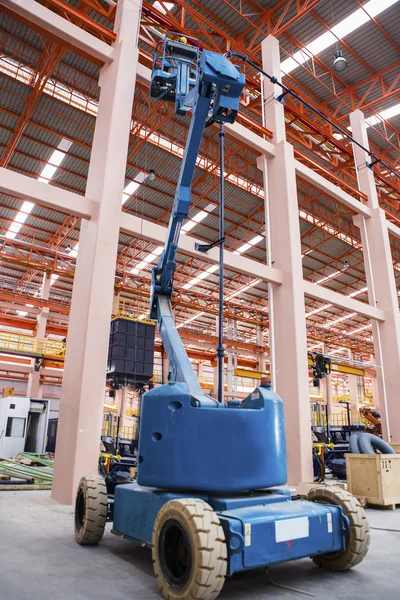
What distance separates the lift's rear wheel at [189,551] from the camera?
9.67ft

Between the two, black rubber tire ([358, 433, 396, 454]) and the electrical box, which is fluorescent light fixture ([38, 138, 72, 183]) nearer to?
the electrical box

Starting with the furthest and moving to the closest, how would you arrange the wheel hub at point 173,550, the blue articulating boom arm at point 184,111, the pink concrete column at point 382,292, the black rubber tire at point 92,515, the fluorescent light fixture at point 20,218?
the fluorescent light fixture at point 20,218 → the pink concrete column at point 382,292 → the blue articulating boom arm at point 184,111 → the black rubber tire at point 92,515 → the wheel hub at point 173,550

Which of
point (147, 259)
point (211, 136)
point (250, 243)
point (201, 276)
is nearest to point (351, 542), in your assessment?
point (211, 136)

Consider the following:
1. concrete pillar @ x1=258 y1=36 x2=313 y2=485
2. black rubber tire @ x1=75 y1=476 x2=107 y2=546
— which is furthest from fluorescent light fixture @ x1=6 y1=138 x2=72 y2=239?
black rubber tire @ x1=75 y1=476 x2=107 y2=546

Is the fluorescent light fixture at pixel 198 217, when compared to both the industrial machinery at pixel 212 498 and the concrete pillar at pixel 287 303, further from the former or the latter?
the industrial machinery at pixel 212 498

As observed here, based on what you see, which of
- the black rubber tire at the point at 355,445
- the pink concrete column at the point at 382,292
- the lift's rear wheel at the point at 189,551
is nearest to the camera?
the lift's rear wheel at the point at 189,551

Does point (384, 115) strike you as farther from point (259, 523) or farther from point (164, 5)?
point (259, 523)

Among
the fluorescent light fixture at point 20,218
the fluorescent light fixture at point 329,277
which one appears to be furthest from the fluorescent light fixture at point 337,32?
the fluorescent light fixture at point 329,277

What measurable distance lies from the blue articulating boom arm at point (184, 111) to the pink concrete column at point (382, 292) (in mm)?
12380

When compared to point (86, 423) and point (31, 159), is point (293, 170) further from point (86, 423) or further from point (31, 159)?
point (31, 159)

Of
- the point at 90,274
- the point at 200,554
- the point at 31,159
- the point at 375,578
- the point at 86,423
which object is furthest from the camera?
the point at 31,159

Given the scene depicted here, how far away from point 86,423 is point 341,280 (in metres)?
26.8

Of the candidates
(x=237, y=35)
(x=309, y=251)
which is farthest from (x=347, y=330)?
(x=237, y=35)

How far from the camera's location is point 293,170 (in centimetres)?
1343
